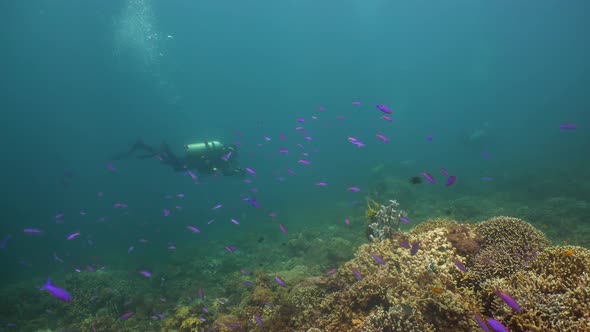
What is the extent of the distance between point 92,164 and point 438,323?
169 meters

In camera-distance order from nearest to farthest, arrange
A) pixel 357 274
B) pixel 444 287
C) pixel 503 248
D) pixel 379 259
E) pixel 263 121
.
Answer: pixel 444 287 < pixel 503 248 < pixel 379 259 < pixel 357 274 < pixel 263 121

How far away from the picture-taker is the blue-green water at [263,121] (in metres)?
21.6

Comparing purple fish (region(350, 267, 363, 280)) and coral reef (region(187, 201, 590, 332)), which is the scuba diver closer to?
coral reef (region(187, 201, 590, 332))

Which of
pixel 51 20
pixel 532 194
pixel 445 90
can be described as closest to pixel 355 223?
pixel 532 194

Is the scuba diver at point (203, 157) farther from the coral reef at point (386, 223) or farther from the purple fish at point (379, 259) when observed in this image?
the purple fish at point (379, 259)

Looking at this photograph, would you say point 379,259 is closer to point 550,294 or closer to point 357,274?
point 357,274

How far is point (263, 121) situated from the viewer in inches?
656

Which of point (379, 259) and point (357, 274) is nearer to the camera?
point (379, 259)

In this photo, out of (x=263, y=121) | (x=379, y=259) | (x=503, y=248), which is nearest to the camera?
(x=503, y=248)

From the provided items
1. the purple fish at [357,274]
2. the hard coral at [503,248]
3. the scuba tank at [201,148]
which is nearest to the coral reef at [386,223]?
the purple fish at [357,274]

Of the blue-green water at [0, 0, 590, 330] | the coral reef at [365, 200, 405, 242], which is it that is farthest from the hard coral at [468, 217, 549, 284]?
the blue-green water at [0, 0, 590, 330]

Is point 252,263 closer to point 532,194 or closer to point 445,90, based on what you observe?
point 532,194

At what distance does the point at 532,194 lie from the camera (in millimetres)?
17609

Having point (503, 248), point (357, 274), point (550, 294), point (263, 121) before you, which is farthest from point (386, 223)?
point (263, 121)
